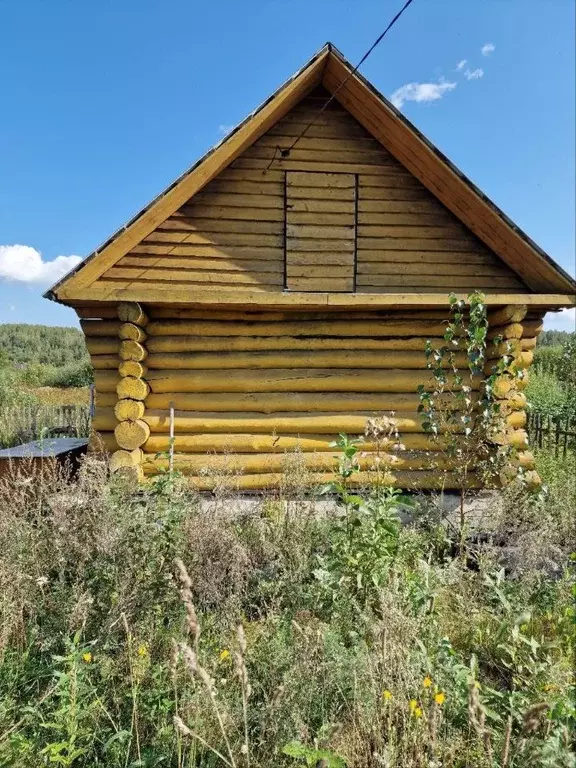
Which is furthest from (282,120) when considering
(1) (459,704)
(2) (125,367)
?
(1) (459,704)

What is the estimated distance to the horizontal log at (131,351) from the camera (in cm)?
594

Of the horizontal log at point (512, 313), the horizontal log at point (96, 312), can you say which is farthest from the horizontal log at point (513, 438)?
the horizontal log at point (96, 312)

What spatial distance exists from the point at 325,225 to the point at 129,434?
3.69 m

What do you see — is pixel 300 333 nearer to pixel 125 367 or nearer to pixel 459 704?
pixel 125 367

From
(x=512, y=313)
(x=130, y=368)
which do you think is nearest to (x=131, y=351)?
(x=130, y=368)

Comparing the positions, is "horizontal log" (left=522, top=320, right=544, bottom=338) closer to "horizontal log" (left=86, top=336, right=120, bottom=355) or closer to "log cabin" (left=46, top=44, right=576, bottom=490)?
"log cabin" (left=46, top=44, right=576, bottom=490)

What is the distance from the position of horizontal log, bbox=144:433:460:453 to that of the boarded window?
6.56 feet

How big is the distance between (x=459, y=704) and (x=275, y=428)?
13.6 ft

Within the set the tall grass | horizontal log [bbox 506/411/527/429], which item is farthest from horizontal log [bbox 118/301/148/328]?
horizontal log [bbox 506/411/527/429]

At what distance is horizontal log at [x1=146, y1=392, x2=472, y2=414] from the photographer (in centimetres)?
644

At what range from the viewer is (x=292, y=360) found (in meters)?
6.54

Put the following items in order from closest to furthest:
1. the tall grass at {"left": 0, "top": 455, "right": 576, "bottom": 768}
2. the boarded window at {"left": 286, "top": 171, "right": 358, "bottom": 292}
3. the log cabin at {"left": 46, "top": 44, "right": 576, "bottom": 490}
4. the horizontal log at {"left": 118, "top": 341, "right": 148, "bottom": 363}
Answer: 1. the tall grass at {"left": 0, "top": 455, "right": 576, "bottom": 768}
2. the horizontal log at {"left": 118, "top": 341, "right": 148, "bottom": 363}
3. the log cabin at {"left": 46, "top": 44, "right": 576, "bottom": 490}
4. the boarded window at {"left": 286, "top": 171, "right": 358, "bottom": 292}

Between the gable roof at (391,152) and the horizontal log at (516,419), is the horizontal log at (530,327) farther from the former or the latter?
the horizontal log at (516,419)

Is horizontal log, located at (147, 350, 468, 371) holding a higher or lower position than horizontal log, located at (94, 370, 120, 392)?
higher
